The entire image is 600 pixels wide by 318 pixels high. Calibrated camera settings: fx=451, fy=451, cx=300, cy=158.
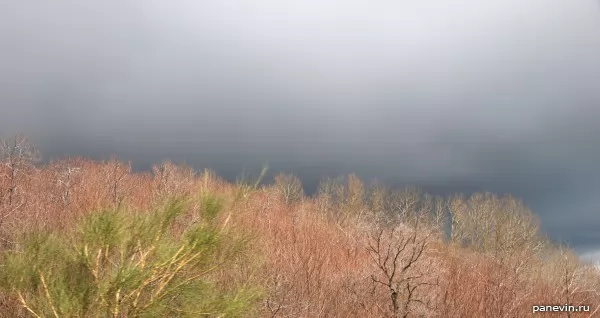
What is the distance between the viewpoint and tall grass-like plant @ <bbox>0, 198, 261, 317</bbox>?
22.6 feet

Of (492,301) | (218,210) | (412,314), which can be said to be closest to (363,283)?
(412,314)

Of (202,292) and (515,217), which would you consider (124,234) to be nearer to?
(202,292)

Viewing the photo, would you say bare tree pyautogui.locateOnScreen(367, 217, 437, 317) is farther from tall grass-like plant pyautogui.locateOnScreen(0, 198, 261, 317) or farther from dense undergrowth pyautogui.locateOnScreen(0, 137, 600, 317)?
tall grass-like plant pyautogui.locateOnScreen(0, 198, 261, 317)

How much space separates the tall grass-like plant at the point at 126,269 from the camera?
688 centimetres

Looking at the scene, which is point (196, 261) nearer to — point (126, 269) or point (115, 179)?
point (126, 269)

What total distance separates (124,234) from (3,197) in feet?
34.8

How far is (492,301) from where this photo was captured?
18.6m

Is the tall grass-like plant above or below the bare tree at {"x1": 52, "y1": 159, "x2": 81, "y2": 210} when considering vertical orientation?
below

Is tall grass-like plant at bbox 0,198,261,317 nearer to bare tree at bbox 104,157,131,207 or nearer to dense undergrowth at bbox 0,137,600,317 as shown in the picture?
dense undergrowth at bbox 0,137,600,317

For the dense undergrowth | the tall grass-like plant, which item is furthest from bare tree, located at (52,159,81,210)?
the tall grass-like plant

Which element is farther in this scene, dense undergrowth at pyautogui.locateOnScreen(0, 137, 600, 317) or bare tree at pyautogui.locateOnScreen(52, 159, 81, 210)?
bare tree at pyautogui.locateOnScreen(52, 159, 81, 210)

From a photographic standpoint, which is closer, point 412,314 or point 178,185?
point 178,185

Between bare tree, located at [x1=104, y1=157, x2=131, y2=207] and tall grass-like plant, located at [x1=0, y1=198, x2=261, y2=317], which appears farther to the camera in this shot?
bare tree, located at [x1=104, y1=157, x2=131, y2=207]

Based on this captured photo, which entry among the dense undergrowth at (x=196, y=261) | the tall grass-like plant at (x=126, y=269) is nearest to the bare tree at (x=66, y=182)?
the dense undergrowth at (x=196, y=261)
